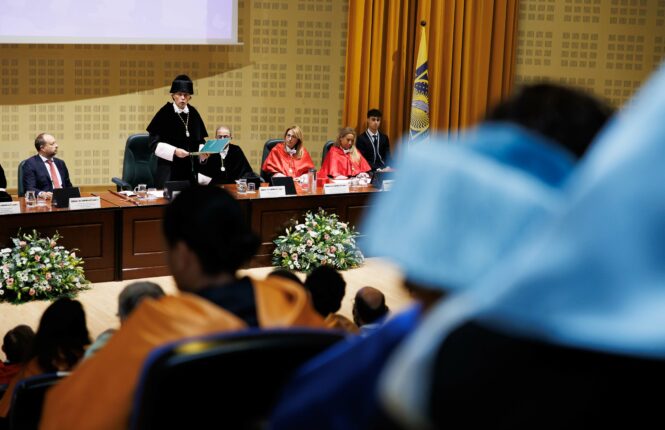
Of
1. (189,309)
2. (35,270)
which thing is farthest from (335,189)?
(189,309)

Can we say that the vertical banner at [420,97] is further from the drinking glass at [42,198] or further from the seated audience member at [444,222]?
the seated audience member at [444,222]

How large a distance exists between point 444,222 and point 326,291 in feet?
10.4

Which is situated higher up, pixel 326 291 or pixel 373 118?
pixel 373 118

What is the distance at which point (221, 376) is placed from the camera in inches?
48.0

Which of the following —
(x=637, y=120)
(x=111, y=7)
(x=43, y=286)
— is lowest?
(x=43, y=286)

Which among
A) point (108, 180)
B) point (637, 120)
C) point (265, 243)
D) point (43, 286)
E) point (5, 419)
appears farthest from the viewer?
point (108, 180)

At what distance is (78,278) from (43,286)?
29cm

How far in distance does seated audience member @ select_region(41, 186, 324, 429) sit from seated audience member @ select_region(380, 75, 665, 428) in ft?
2.83

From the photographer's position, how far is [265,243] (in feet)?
23.2

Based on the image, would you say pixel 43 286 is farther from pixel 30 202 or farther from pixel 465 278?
pixel 465 278

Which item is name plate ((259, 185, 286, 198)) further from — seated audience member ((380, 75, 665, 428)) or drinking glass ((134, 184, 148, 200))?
seated audience member ((380, 75, 665, 428))

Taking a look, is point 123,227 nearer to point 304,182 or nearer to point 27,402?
point 304,182

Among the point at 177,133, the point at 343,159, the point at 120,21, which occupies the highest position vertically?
the point at 120,21

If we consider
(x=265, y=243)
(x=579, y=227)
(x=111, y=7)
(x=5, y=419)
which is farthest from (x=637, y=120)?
(x=111, y=7)
